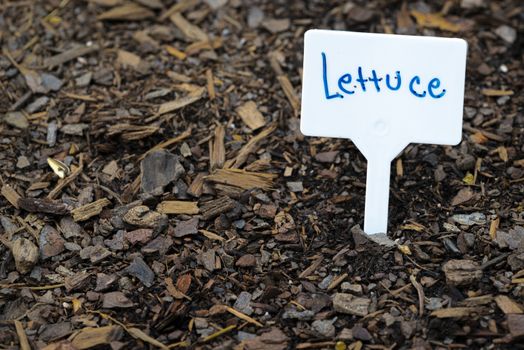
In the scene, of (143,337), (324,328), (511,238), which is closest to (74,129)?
(143,337)

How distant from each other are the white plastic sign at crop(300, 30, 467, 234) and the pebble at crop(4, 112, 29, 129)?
1015 mm

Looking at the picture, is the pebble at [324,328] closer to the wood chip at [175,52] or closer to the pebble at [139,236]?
the pebble at [139,236]

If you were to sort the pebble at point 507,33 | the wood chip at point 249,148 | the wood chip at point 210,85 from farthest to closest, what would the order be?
the pebble at point 507,33 < the wood chip at point 210,85 < the wood chip at point 249,148

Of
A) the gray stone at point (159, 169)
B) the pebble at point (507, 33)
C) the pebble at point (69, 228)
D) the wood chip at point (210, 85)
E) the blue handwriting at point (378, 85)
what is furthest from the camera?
the pebble at point (507, 33)

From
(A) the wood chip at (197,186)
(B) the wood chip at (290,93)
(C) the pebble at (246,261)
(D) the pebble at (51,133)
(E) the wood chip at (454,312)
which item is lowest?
(E) the wood chip at (454,312)

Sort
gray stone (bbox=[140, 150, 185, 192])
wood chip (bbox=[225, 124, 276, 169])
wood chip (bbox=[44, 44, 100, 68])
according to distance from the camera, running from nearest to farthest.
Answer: gray stone (bbox=[140, 150, 185, 192]) < wood chip (bbox=[225, 124, 276, 169]) < wood chip (bbox=[44, 44, 100, 68])

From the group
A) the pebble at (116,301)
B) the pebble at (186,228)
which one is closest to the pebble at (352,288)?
the pebble at (186,228)

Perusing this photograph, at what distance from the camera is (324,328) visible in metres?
1.85

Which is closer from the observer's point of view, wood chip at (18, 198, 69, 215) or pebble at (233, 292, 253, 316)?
pebble at (233, 292, 253, 316)

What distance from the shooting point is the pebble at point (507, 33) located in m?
2.82

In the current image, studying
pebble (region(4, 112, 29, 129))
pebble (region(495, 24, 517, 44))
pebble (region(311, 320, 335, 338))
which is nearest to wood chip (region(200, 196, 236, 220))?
pebble (region(311, 320, 335, 338))

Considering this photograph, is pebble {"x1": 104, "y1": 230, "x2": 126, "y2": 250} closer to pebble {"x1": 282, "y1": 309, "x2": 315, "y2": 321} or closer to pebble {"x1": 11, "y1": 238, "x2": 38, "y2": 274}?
pebble {"x1": 11, "y1": 238, "x2": 38, "y2": 274}

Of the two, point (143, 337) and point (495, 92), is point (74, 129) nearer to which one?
point (143, 337)

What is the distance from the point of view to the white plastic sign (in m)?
1.99
